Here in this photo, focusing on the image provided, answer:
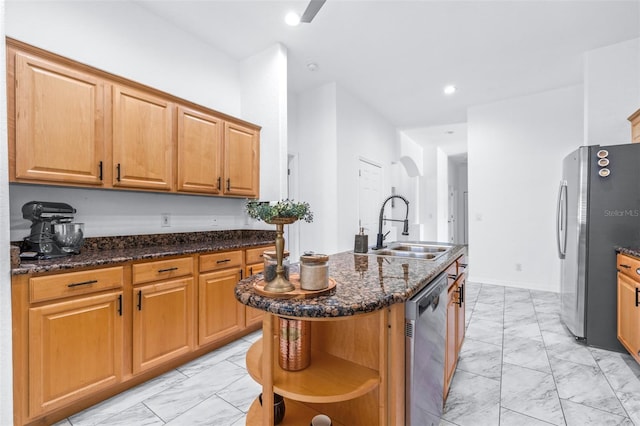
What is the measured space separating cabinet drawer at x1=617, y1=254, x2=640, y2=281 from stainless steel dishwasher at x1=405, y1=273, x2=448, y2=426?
1.71 metres

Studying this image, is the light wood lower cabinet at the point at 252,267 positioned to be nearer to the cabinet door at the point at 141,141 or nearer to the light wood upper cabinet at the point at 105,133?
the light wood upper cabinet at the point at 105,133

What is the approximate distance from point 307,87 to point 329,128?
2.43 feet

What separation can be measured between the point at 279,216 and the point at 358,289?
0.41 m

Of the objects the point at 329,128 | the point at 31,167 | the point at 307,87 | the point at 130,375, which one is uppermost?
the point at 307,87

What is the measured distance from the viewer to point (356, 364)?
1.19m

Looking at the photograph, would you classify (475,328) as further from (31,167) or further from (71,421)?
(31,167)

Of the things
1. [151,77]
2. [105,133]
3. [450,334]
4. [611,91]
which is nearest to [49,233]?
[105,133]

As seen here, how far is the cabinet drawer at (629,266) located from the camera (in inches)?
84.4

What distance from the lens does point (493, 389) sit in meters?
2.01

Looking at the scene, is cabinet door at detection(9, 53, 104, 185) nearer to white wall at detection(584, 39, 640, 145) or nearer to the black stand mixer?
the black stand mixer

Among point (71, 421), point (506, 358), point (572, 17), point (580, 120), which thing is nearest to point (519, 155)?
point (580, 120)

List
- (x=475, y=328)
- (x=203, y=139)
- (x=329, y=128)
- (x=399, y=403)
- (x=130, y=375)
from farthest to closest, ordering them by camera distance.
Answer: (x=329, y=128) < (x=475, y=328) < (x=203, y=139) < (x=130, y=375) < (x=399, y=403)

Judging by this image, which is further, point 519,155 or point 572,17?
point 519,155

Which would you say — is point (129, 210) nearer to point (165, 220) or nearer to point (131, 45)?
point (165, 220)
